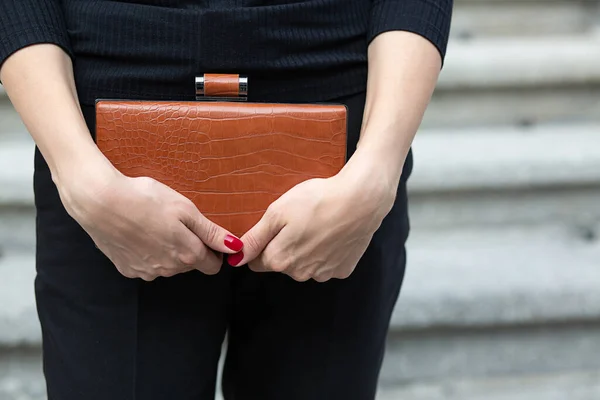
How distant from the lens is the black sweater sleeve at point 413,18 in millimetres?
679

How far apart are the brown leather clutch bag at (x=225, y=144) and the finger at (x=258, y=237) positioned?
27mm

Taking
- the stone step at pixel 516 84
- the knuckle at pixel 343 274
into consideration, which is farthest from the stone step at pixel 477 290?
the knuckle at pixel 343 274

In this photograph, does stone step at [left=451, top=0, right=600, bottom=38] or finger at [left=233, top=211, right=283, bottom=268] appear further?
stone step at [left=451, top=0, right=600, bottom=38]

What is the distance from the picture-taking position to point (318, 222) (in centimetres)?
60

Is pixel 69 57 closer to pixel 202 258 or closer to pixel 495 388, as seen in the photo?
pixel 202 258

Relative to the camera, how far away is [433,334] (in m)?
1.52

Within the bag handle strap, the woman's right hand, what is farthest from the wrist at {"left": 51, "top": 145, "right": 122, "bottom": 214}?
the bag handle strap

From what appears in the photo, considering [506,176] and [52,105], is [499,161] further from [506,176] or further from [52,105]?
[52,105]

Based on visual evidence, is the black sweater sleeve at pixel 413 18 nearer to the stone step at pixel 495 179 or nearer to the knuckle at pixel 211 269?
the knuckle at pixel 211 269

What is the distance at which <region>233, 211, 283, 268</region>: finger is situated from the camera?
0.61m

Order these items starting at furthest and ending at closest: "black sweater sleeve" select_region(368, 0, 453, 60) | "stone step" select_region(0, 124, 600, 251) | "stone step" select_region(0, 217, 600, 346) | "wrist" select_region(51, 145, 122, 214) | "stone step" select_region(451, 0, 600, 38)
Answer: "stone step" select_region(451, 0, 600, 38), "stone step" select_region(0, 124, 600, 251), "stone step" select_region(0, 217, 600, 346), "black sweater sleeve" select_region(368, 0, 453, 60), "wrist" select_region(51, 145, 122, 214)

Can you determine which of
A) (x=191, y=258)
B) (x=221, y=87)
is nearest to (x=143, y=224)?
(x=191, y=258)

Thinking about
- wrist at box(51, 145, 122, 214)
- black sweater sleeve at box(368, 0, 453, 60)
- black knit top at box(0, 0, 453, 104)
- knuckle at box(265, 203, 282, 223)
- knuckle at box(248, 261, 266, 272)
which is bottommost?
knuckle at box(248, 261, 266, 272)

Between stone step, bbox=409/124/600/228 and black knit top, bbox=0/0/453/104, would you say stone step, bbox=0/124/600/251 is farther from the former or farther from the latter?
black knit top, bbox=0/0/453/104
